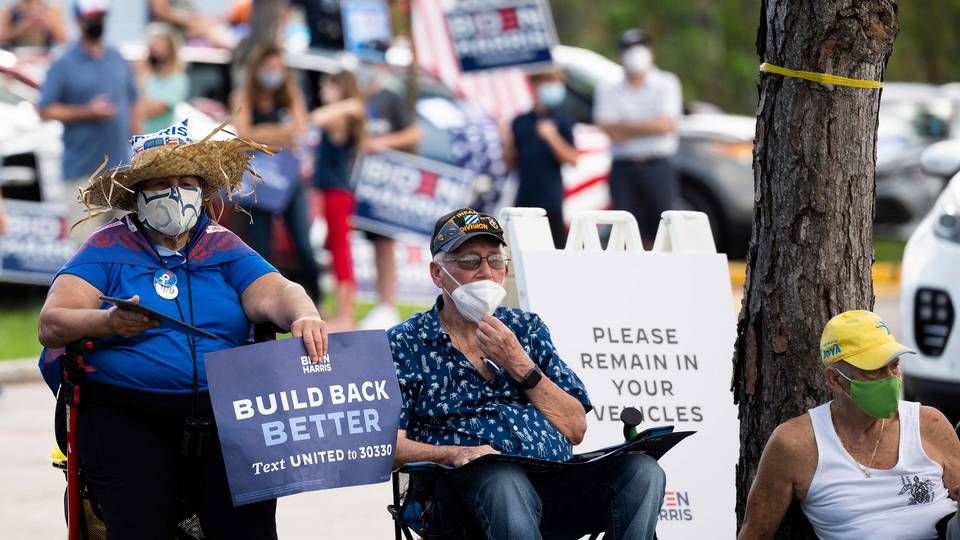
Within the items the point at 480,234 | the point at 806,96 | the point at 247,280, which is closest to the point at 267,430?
the point at 247,280

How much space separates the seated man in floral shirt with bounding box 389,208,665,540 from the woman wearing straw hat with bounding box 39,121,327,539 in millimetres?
439

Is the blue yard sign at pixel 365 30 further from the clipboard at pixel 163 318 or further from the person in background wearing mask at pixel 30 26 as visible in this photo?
the clipboard at pixel 163 318

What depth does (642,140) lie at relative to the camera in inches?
539

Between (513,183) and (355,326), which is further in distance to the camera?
(513,183)

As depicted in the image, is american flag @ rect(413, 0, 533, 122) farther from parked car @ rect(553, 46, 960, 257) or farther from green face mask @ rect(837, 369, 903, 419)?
green face mask @ rect(837, 369, 903, 419)

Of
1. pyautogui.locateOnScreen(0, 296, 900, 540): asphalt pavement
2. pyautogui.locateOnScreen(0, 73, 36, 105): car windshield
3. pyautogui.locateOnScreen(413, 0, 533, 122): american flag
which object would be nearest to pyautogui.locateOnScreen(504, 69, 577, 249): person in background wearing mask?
pyautogui.locateOnScreen(413, 0, 533, 122): american flag

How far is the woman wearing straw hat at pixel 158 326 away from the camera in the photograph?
16.8ft

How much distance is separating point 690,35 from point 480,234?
2245cm

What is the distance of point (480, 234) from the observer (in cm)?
553

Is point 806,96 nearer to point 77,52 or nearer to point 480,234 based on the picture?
point 480,234

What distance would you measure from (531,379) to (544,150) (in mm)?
7864

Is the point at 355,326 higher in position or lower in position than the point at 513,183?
lower

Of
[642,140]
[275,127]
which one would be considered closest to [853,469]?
[275,127]

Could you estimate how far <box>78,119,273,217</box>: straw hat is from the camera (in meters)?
5.26
